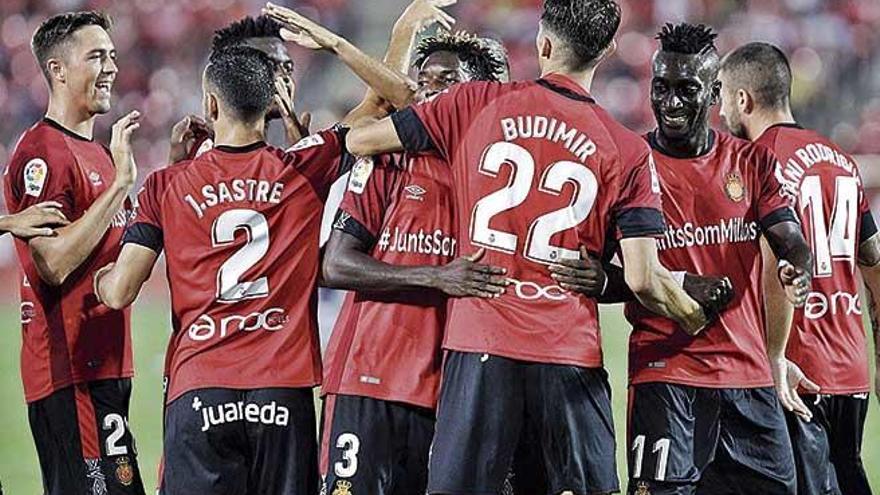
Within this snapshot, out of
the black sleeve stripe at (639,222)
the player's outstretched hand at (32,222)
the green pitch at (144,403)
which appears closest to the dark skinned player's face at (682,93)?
the black sleeve stripe at (639,222)

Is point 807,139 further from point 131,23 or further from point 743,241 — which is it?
point 131,23

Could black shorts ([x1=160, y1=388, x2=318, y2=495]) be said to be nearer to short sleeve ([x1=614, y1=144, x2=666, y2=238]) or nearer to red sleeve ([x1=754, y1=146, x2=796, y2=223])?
short sleeve ([x1=614, y1=144, x2=666, y2=238])

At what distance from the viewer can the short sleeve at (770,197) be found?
576 centimetres

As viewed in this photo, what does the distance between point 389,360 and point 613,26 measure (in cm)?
147

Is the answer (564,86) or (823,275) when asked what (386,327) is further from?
(823,275)

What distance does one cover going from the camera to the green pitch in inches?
386

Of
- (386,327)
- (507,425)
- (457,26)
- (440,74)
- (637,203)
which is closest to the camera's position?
(507,425)

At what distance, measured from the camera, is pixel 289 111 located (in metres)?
5.82

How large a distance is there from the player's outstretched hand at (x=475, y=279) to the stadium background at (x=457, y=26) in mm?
9849

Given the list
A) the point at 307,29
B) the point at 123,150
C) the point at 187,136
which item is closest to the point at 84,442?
the point at 123,150

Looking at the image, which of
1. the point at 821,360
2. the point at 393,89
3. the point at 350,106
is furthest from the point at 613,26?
the point at 350,106

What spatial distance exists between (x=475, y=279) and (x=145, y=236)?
1308 millimetres

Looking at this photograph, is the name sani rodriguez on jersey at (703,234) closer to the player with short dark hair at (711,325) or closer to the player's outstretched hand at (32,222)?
the player with short dark hair at (711,325)

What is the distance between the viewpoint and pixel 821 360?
21.2 feet
